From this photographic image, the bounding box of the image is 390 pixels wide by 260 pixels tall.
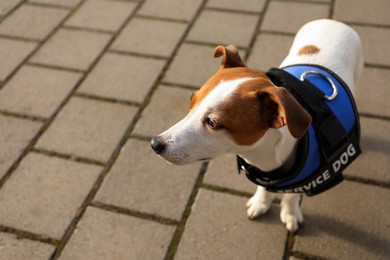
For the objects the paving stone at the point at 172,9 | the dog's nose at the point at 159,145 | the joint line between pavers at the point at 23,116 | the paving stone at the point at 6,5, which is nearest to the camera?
the dog's nose at the point at 159,145

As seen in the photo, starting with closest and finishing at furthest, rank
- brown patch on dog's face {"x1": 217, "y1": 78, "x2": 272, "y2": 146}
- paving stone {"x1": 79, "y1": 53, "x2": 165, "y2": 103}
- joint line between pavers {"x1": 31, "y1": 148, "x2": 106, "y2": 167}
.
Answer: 1. brown patch on dog's face {"x1": 217, "y1": 78, "x2": 272, "y2": 146}
2. joint line between pavers {"x1": 31, "y1": 148, "x2": 106, "y2": 167}
3. paving stone {"x1": 79, "y1": 53, "x2": 165, "y2": 103}

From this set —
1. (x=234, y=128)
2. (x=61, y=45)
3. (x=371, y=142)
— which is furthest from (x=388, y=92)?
(x=61, y=45)

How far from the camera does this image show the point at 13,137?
324 centimetres

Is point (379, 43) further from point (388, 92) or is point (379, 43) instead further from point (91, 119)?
point (91, 119)

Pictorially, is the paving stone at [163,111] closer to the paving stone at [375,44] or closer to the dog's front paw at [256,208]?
the dog's front paw at [256,208]

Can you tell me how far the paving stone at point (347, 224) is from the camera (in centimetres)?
254

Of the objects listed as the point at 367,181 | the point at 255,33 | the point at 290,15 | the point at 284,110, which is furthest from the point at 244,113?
the point at 290,15

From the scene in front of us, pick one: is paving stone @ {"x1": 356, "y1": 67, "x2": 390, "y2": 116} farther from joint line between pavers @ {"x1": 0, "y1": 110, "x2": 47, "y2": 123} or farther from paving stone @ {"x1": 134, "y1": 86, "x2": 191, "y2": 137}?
joint line between pavers @ {"x1": 0, "y1": 110, "x2": 47, "y2": 123}

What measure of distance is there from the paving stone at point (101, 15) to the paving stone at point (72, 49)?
0.14 meters

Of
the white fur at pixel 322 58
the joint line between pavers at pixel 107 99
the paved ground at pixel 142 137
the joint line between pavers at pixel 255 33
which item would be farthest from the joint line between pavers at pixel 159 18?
the white fur at pixel 322 58

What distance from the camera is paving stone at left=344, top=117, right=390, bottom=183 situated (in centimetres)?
290

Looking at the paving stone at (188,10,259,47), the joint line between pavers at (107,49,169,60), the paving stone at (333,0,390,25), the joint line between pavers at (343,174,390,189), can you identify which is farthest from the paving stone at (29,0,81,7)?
the joint line between pavers at (343,174,390,189)

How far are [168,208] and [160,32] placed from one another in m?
2.02

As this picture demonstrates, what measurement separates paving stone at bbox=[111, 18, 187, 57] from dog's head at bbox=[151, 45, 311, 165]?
205 cm
